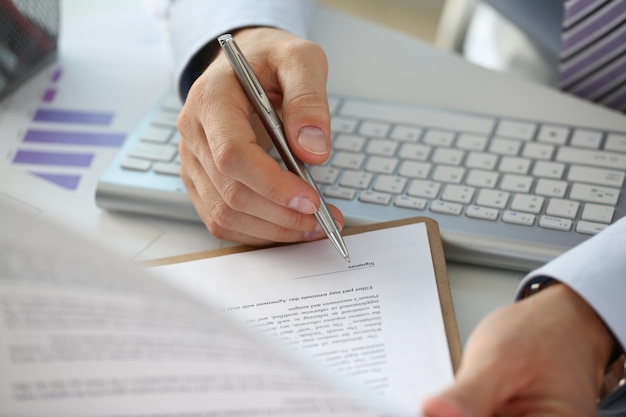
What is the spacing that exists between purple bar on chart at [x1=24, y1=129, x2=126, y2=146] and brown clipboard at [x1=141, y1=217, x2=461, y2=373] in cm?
23

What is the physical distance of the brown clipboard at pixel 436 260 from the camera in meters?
0.46

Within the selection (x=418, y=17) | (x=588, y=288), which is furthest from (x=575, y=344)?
(x=418, y=17)

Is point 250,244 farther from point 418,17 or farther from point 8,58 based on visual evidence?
point 418,17

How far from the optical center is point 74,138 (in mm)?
757

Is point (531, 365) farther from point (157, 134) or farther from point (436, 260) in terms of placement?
point (157, 134)

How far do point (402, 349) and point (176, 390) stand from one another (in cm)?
18

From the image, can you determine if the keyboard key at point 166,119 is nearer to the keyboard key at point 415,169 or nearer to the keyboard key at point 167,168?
the keyboard key at point 167,168

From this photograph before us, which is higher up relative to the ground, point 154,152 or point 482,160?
point 482,160

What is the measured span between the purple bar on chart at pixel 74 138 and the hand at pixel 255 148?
0.54ft

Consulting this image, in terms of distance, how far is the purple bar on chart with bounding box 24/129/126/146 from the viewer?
2.47ft

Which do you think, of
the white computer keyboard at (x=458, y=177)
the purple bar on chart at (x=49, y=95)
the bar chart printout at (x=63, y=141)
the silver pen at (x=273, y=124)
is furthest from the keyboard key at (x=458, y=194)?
the purple bar on chart at (x=49, y=95)

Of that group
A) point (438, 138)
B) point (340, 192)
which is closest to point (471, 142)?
point (438, 138)

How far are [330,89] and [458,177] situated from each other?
220 mm

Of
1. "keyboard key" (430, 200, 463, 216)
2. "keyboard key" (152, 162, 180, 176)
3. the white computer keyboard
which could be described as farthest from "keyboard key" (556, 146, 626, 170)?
"keyboard key" (152, 162, 180, 176)
